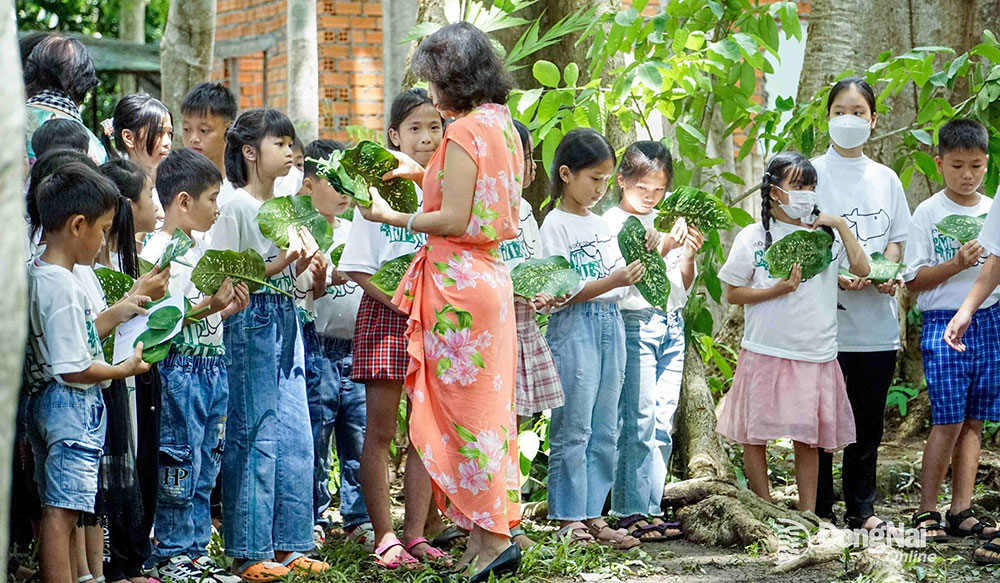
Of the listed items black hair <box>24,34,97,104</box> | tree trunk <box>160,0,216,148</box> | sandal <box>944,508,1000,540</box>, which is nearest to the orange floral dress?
black hair <box>24,34,97,104</box>

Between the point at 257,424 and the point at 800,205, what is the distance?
7.71 ft

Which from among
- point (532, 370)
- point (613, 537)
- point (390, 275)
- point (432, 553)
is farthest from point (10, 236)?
point (613, 537)

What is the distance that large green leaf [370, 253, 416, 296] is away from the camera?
14.3 feet

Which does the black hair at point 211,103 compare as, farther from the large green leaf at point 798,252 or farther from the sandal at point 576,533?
the large green leaf at point 798,252

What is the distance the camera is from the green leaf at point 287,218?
13.4ft

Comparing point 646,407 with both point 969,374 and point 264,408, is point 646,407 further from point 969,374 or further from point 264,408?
point 264,408

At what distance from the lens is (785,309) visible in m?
5.03

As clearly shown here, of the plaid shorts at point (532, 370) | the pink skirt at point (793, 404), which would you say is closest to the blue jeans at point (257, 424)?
the plaid shorts at point (532, 370)

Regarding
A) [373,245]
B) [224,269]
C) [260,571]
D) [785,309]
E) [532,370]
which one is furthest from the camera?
[785,309]

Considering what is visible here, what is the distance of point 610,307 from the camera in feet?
16.0

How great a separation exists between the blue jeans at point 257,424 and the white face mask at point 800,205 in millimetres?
2106

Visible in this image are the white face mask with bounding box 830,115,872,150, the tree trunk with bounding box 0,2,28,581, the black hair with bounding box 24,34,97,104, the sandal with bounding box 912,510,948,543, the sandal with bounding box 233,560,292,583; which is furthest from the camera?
the white face mask with bounding box 830,115,872,150

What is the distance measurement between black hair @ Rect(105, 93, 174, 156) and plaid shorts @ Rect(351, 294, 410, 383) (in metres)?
1.10

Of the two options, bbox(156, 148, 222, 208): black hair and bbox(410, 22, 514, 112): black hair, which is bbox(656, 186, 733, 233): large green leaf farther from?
bbox(156, 148, 222, 208): black hair
